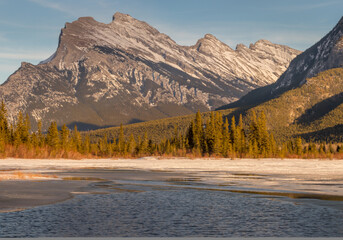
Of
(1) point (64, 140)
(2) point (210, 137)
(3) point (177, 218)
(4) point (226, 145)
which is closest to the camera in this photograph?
(3) point (177, 218)

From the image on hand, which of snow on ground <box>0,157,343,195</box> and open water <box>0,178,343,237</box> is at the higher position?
snow on ground <box>0,157,343,195</box>

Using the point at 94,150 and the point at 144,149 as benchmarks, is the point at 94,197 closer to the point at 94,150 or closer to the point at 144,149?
the point at 144,149

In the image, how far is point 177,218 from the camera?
1927cm

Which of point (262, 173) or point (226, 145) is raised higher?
point (226, 145)

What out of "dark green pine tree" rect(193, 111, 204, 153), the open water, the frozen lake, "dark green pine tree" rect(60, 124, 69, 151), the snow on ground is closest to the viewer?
the open water

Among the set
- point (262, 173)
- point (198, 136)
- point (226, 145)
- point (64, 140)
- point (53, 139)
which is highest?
point (198, 136)

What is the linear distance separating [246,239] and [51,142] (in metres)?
142

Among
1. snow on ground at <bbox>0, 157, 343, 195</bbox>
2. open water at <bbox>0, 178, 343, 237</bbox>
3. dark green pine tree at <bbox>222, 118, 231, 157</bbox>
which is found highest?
dark green pine tree at <bbox>222, 118, 231, 157</bbox>

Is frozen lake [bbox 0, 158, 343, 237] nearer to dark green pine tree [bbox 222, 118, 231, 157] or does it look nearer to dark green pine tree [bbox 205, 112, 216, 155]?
dark green pine tree [bbox 222, 118, 231, 157]

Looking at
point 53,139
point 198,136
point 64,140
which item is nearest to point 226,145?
point 198,136

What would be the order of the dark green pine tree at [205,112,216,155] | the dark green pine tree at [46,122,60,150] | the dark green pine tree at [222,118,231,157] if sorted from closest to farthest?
1. the dark green pine tree at [222,118,231,157]
2. the dark green pine tree at [205,112,216,155]
3. the dark green pine tree at [46,122,60,150]

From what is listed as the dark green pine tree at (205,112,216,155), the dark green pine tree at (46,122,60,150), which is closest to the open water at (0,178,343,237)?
the dark green pine tree at (205,112,216,155)

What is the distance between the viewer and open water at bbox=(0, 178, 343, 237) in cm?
1612

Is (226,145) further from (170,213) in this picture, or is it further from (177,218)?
(177,218)
